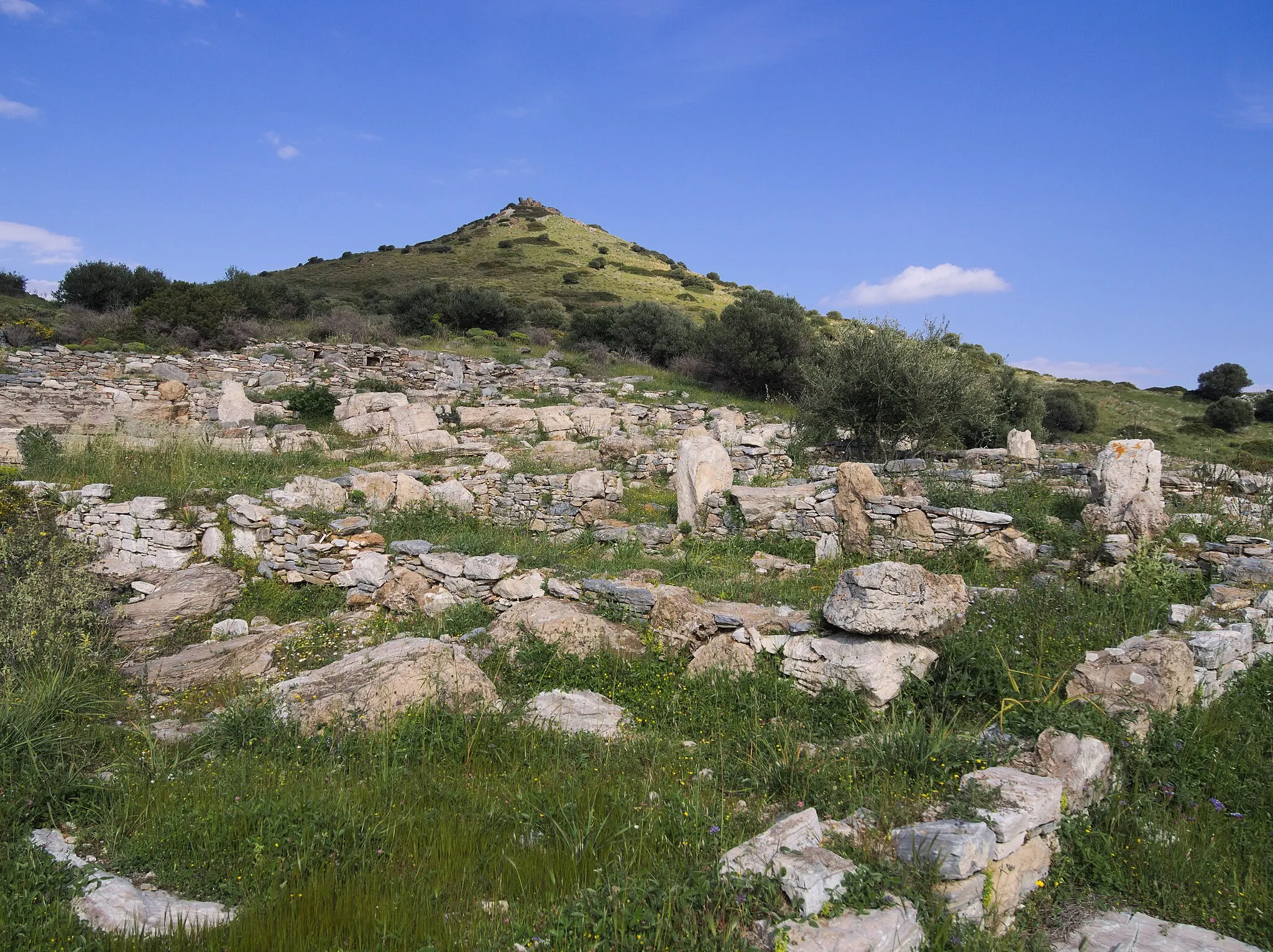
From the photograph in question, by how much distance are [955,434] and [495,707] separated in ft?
43.8

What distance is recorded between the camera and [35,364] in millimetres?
17875

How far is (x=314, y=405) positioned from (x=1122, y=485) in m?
16.8

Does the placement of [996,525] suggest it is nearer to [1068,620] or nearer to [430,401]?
[1068,620]

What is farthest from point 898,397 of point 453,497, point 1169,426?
point 1169,426

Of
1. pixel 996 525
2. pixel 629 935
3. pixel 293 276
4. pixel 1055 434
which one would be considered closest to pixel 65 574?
pixel 629 935

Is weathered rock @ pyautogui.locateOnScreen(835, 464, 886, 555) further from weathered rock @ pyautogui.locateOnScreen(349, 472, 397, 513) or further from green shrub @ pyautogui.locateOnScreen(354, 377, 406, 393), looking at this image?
green shrub @ pyautogui.locateOnScreen(354, 377, 406, 393)

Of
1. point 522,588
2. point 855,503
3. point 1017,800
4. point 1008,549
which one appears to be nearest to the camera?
point 1017,800

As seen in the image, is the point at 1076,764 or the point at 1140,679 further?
the point at 1140,679

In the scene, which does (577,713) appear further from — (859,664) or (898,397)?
(898,397)

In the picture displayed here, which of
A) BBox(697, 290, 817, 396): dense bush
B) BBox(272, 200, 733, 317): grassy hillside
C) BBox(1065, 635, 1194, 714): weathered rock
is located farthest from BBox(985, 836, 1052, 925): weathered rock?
BBox(272, 200, 733, 317): grassy hillside

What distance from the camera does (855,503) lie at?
9469mm

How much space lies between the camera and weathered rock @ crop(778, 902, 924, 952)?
8.38 feet

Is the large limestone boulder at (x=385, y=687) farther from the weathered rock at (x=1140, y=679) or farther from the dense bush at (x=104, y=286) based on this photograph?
the dense bush at (x=104, y=286)

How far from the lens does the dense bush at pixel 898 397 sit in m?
14.6
